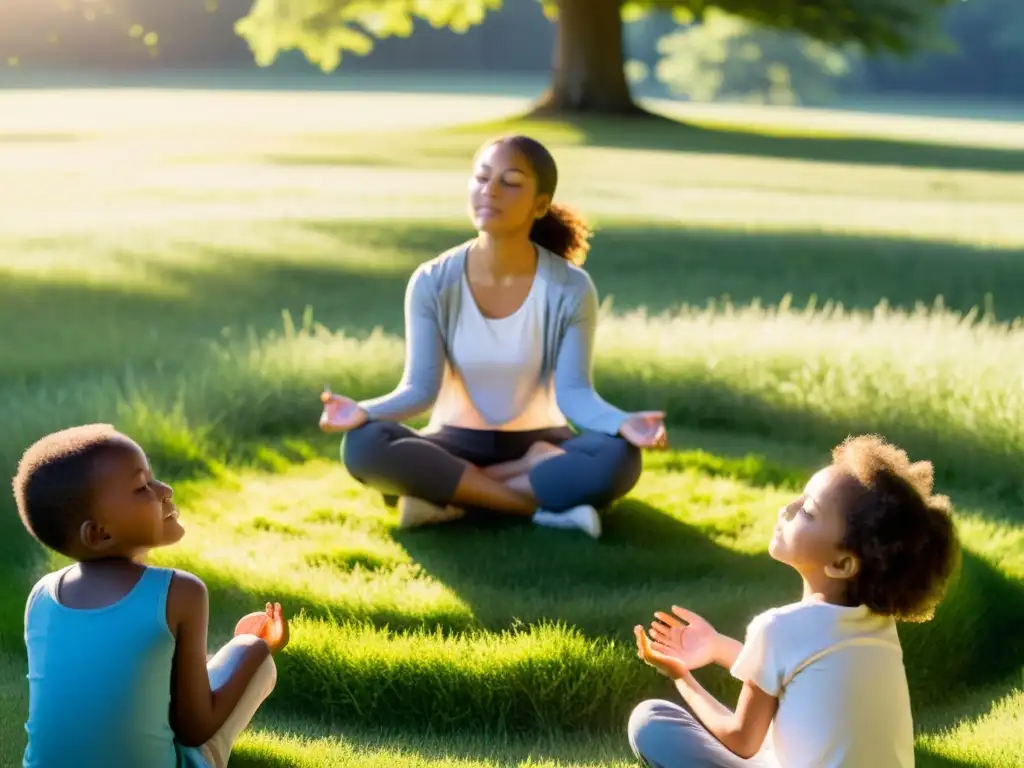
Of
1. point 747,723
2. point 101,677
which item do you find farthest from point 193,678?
point 747,723

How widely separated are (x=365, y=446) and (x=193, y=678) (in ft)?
7.10

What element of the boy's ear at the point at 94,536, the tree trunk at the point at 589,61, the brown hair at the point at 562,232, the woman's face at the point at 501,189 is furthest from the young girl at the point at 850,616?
the tree trunk at the point at 589,61

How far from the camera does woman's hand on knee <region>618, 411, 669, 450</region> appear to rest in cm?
483

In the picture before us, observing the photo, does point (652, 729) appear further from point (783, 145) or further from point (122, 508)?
point (783, 145)

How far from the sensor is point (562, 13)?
26422 mm

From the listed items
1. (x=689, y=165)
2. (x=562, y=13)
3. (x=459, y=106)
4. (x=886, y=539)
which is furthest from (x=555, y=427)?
(x=459, y=106)

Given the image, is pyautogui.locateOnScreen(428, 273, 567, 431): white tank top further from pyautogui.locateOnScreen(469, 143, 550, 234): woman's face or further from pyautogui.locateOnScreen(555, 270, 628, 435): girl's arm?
pyautogui.locateOnScreen(469, 143, 550, 234): woman's face

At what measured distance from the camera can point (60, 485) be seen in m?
2.77

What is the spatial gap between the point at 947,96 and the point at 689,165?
39.6 m

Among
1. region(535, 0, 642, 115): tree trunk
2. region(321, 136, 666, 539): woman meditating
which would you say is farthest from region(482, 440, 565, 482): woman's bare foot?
region(535, 0, 642, 115): tree trunk

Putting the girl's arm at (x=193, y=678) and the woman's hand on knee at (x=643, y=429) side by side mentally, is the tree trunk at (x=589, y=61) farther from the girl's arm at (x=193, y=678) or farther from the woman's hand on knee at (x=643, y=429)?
the girl's arm at (x=193, y=678)

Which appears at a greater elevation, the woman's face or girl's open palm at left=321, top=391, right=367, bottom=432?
the woman's face

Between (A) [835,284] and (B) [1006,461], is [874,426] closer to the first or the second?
(B) [1006,461]

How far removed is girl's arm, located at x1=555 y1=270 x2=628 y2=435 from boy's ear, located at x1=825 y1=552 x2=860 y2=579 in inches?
86.3
